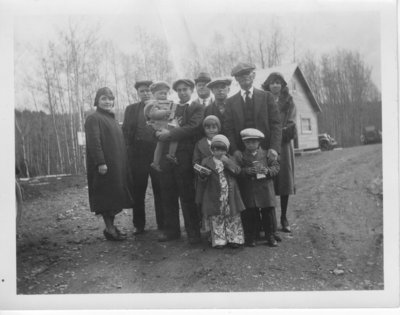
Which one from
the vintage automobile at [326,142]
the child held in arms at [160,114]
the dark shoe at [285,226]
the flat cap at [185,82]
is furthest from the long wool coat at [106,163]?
the vintage automobile at [326,142]

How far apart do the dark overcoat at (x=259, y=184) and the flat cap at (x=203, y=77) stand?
2.09 ft

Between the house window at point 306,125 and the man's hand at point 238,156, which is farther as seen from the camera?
the house window at point 306,125

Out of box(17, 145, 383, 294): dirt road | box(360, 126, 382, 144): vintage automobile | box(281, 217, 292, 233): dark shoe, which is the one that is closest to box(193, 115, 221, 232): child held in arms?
box(17, 145, 383, 294): dirt road

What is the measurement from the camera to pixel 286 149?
2758mm

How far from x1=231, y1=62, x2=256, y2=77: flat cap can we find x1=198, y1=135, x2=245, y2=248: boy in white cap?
0.52 metres

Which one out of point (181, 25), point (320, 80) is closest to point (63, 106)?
point (181, 25)

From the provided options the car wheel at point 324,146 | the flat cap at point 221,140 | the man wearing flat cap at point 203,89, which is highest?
the man wearing flat cap at point 203,89

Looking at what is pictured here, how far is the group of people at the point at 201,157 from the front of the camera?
2.64 metres

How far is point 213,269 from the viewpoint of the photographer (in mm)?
2602

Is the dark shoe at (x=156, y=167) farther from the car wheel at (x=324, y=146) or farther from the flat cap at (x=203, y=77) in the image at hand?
the car wheel at (x=324, y=146)

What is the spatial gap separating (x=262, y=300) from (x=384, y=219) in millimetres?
1141

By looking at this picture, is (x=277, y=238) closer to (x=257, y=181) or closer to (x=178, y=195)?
(x=257, y=181)
